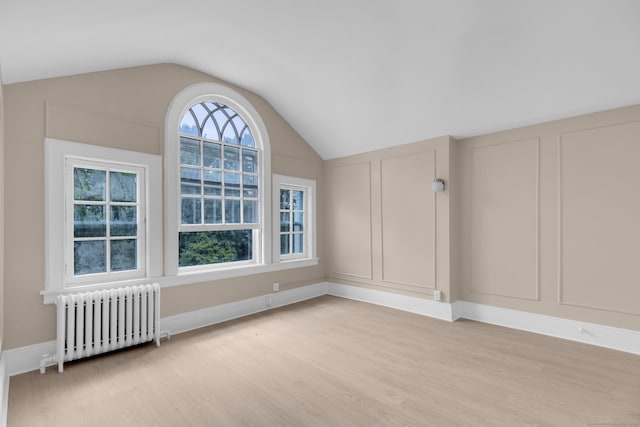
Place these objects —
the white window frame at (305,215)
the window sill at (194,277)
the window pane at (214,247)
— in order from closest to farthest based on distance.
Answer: the window sill at (194,277) → the window pane at (214,247) → the white window frame at (305,215)

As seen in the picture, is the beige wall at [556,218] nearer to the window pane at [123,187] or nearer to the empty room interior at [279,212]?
the empty room interior at [279,212]

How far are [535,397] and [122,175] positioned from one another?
419cm

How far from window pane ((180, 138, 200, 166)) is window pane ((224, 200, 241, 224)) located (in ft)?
2.15

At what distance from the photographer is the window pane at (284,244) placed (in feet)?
15.9

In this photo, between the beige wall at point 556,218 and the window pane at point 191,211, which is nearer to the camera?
the beige wall at point 556,218

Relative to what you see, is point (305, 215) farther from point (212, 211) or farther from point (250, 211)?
point (212, 211)

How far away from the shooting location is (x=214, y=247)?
157 inches

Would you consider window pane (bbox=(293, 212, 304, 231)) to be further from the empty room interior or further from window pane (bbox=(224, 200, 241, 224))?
window pane (bbox=(224, 200, 241, 224))

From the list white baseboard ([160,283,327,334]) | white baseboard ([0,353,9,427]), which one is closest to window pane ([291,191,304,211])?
white baseboard ([160,283,327,334])

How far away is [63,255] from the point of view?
9.08 feet

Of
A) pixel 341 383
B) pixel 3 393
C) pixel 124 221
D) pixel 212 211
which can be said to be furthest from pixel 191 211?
pixel 341 383

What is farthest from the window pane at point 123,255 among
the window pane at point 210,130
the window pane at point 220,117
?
the window pane at point 220,117

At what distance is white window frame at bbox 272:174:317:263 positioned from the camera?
4559 millimetres

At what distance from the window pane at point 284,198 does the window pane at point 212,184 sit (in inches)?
43.8
